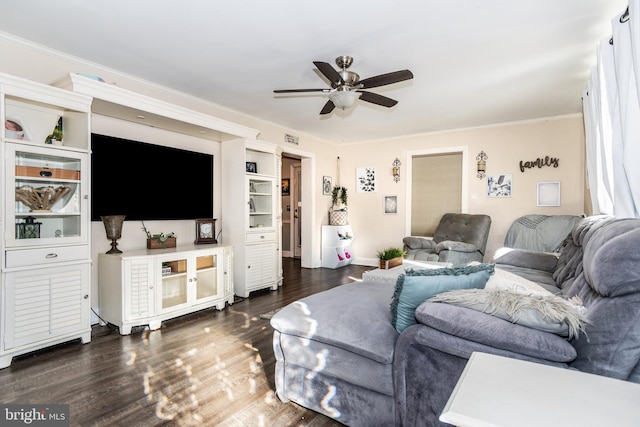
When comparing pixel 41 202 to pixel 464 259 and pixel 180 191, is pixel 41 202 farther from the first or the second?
pixel 464 259

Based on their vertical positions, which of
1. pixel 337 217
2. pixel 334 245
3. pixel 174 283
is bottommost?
pixel 174 283

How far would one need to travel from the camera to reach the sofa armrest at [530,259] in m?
3.14

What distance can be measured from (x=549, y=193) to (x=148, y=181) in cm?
537

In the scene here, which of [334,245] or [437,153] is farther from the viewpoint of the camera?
[334,245]

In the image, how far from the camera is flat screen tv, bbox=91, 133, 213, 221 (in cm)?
313

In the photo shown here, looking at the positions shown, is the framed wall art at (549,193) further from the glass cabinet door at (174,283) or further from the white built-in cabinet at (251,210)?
the glass cabinet door at (174,283)

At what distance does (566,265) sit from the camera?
254cm

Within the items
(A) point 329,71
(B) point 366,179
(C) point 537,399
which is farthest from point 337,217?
(C) point 537,399

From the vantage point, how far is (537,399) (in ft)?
2.42

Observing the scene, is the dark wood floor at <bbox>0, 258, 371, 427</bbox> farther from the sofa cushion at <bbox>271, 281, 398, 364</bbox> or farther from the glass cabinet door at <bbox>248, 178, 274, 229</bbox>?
the glass cabinet door at <bbox>248, 178, 274, 229</bbox>

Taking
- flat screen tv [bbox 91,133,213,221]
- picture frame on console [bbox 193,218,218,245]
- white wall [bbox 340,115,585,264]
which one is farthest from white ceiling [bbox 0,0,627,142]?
picture frame on console [bbox 193,218,218,245]

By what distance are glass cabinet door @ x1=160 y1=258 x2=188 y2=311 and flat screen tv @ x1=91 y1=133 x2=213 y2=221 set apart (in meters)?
0.63

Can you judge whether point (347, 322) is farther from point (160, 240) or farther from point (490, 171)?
point (490, 171)
